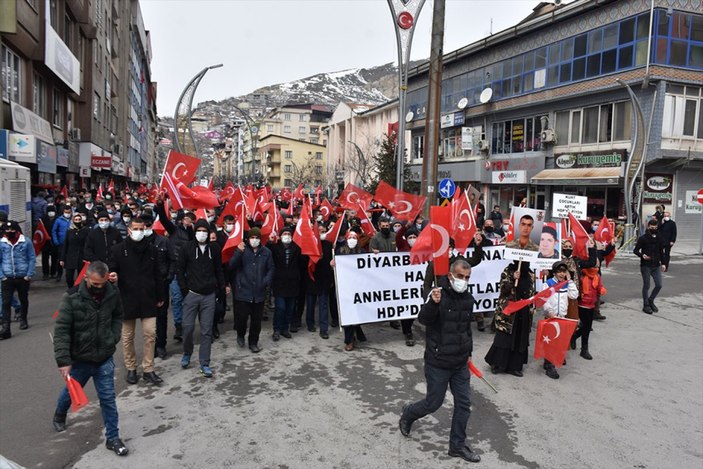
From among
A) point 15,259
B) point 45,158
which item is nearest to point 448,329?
point 15,259

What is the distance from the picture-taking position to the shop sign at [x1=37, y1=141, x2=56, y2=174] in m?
18.7

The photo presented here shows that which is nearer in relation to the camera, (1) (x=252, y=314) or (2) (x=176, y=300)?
(1) (x=252, y=314)

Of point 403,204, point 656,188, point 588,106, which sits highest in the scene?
point 588,106

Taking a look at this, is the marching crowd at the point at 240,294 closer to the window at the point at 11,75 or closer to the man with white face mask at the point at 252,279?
the man with white face mask at the point at 252,279

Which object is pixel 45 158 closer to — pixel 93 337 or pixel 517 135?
pixel 93 337

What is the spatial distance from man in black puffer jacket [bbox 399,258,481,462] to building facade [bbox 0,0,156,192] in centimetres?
1626

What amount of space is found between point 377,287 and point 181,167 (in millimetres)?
4016

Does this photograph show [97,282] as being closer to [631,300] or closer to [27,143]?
[631,300]

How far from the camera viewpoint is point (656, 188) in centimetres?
2527

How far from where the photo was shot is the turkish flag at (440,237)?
228 inches

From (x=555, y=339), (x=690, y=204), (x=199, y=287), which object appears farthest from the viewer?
(x=690, y=204)

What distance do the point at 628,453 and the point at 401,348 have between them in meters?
3.69

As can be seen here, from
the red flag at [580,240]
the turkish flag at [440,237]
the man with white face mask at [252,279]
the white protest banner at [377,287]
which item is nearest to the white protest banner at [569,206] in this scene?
the red flag at [580,240]

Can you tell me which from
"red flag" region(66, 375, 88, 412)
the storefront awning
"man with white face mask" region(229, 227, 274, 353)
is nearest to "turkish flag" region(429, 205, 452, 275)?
"man with white face mask" region(229, 227, 274, 353)
